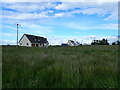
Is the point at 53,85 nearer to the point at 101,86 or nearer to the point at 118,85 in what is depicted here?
the point at 101,86

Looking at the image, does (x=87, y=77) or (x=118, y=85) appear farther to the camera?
(x=87, y=77)

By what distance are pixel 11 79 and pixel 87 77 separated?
2373mm

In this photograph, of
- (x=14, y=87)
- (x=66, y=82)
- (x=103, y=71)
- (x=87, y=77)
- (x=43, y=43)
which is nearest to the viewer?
(x=14, y=87)

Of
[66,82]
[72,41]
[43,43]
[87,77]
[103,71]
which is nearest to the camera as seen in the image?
[66,82]

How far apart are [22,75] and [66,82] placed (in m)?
1.55

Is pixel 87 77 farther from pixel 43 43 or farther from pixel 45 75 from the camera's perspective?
pixel 43 43

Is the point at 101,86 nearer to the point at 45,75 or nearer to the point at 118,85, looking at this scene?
the point at 118,85

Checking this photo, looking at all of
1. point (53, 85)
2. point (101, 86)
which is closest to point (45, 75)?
point (53, 85)

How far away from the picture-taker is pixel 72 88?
2619 millimetres

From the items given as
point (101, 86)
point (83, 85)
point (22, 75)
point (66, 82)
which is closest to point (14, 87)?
point (22, 75)

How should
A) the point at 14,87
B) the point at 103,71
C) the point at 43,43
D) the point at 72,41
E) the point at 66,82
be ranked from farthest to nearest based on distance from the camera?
the point at 72,41
the point at 43,43
the point at 103,71
the point at 66,82
the point at 14,87

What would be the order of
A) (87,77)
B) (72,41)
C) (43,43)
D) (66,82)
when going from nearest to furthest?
(66,82)
(87,77)
(43,43)
(72,41)

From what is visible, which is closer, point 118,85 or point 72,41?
point 118,85

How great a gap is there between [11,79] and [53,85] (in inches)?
52.5
